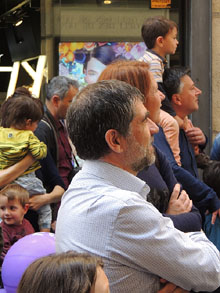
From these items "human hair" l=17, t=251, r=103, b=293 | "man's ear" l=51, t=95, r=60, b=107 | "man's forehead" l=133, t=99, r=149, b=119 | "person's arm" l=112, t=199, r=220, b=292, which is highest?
"man's forehead" l=133, t=99, r=149, b=119

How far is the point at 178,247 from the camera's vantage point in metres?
3.10

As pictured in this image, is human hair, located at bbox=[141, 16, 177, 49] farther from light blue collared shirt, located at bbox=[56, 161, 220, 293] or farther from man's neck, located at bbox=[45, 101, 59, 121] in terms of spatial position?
light blue collared shirt, located at bbox=[56, 161, 220, 293]

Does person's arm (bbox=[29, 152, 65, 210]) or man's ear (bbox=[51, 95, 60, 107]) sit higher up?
man's ear (bbox=[51, 95, 60, 107])

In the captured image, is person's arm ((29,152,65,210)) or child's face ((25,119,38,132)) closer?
child's face ((25,119,38,132))

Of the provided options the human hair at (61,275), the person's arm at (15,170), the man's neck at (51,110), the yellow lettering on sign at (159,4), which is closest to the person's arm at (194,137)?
the man's neck at (51,110)

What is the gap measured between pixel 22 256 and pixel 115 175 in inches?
53.2

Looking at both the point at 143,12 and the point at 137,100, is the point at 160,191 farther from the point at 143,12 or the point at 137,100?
the point at 143,12

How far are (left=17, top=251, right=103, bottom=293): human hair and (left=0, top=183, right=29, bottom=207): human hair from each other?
3191mm

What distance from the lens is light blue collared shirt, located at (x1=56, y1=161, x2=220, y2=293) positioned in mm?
3018

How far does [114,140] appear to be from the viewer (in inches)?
129

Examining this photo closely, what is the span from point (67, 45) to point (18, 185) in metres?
3.22

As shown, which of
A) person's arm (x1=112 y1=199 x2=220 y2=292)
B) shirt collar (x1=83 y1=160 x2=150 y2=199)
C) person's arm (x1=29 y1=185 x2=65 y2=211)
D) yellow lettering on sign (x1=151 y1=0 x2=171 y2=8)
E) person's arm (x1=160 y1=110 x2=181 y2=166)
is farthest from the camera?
yellow lettering on sign (x1=151 y1=0 x2=171 y2=8)

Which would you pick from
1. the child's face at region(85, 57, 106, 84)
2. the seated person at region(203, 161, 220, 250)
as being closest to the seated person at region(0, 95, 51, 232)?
the seated person at region(203, 161, 220, 250)

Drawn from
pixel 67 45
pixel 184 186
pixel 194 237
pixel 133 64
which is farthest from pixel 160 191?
pixel 67 45
